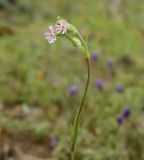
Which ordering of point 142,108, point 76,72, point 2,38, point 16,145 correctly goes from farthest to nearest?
point 2,38 < point 76,72 < point 142,108 < point 16,145

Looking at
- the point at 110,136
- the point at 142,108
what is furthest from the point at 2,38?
the point at 110,136

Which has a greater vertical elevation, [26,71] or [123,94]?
[26,71]

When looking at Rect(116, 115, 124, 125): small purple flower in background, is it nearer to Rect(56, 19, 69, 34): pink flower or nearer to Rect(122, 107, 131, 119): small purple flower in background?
Rect(122, 107, 131, 119): small purple flower in background

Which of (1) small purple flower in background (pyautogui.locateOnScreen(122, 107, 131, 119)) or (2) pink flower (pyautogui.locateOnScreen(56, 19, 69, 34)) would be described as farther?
(1) small purple flower in background (pyautogui.locateOnScreen(122, 107, 131, 119))

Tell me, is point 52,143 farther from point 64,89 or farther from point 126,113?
point 64,89

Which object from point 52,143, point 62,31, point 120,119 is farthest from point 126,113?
point 62,31

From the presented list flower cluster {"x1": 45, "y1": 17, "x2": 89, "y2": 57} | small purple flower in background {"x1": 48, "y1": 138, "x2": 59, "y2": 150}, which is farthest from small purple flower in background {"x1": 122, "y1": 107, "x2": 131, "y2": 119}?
flower cluster {"x1": 45, "y1": 17, "x2": 89, "y2": 57}

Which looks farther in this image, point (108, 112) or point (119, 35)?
point (119, 35)

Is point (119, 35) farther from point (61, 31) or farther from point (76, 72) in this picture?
point (61, 31)

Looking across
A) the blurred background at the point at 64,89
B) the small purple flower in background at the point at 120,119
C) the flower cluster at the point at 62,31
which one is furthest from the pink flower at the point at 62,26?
the small purple flower in background at the point at 120,119
